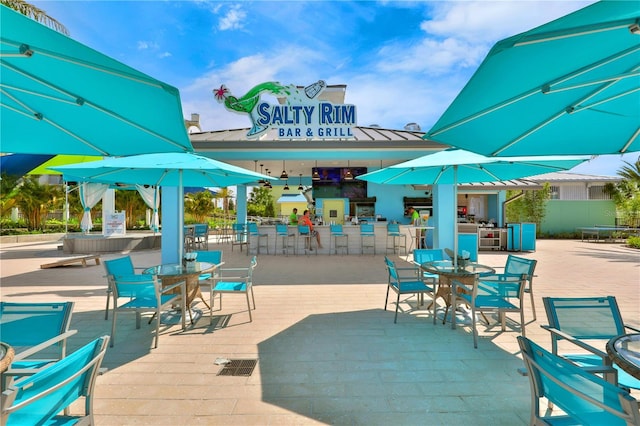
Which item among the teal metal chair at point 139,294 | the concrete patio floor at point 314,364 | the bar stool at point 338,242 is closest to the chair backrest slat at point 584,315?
the concrete patio floor at point 314,364

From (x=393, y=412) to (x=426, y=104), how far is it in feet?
28.5

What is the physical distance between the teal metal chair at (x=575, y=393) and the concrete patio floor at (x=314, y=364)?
2.61 ft

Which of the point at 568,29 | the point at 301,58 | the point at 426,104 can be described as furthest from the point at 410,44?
the point at 568,29

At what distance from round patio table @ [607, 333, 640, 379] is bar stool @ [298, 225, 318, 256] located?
8.24 meters

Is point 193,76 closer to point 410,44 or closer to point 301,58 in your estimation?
point 301,58

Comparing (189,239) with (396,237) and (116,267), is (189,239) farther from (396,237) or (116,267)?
(116,267)

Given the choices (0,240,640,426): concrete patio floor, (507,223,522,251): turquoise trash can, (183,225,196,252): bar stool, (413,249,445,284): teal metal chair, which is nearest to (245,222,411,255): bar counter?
(183,225,196,252): bar stool

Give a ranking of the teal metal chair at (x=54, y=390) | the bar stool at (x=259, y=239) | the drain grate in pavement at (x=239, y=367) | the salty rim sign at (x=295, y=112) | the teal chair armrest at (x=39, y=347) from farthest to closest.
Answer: the bar stool at (x=259, y=239)
the salty rim sign at (x=295, y=112)
the drain grate in pavement at (x=239, y=367)
the teal chair armrest at (x=39, y=347)
the teal metal chair at (x=54, y=390)

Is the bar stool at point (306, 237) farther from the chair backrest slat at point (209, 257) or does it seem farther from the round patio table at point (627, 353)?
the round patio table at point (627, 353)

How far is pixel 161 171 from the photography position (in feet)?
16.5

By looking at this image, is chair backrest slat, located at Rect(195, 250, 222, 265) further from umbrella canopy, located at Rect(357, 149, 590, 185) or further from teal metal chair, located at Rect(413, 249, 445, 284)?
teal metal chair, located at Rect(413, 249, 445, 284)

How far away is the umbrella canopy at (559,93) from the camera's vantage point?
157cm

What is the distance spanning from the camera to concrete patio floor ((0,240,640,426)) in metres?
2.27

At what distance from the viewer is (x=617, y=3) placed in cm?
137
